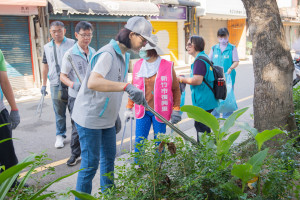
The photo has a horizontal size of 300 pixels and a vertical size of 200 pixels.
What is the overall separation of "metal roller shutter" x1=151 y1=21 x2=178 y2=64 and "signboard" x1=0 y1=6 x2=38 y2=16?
24.8ft

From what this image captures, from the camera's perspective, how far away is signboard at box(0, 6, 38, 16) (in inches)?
432

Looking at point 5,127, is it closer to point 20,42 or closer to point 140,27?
point 140,27

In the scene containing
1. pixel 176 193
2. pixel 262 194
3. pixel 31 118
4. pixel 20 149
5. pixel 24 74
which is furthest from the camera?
pixel 24 74

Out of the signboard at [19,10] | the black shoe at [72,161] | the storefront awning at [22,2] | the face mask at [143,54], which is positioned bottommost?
the black shoe at [72,161]

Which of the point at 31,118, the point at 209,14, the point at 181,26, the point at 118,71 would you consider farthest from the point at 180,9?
the point at 118,71

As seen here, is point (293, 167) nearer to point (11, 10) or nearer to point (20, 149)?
point (20, 149)

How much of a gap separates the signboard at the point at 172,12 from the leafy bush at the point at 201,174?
15.2 metres

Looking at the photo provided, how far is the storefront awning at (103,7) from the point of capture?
1191cm

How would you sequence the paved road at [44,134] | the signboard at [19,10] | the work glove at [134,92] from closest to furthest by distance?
the work glove at [134,92] → the paved road at [44,134] → the signboard at [19,10]

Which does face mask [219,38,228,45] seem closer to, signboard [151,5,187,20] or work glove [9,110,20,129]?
work glove [9,110,20,129]

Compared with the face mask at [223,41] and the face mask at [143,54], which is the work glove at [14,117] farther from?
the face mask at [223,41]

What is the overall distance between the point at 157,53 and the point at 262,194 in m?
1.97

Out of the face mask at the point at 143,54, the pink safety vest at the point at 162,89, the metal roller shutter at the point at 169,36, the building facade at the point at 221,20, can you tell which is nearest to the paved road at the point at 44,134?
the pink safety vest at the point at 162,89

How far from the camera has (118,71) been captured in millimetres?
2613
